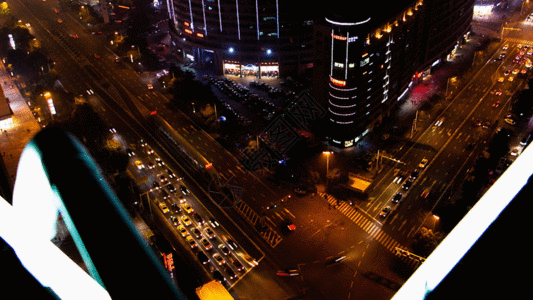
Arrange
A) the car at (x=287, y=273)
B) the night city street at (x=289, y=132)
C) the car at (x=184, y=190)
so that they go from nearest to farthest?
1. the car at (x=287, y=273)
2. the night city street at (x=289, y=132)
3. the car at (x=184, y=190)

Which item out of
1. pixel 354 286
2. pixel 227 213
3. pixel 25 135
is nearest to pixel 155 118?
pixel 25 135

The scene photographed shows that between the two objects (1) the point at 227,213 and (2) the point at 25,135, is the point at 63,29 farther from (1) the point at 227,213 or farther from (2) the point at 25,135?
(1) the point at 227,213

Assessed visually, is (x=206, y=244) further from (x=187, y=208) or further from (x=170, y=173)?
(x=170, y=173)

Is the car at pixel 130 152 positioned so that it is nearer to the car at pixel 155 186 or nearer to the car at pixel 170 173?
the car at pixel 170 173

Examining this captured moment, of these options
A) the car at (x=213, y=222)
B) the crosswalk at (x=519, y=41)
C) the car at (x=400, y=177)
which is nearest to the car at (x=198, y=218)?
the car at (x=213, y=222)

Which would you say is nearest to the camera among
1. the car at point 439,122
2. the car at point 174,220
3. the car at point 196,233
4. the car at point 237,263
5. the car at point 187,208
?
the car at point 237,263

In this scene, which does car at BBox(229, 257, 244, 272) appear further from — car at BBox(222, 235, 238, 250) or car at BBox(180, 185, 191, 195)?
car at BBox(180, 185, 191, 195)

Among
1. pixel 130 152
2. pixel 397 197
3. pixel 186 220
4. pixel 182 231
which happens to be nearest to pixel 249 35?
pixel 130 152
